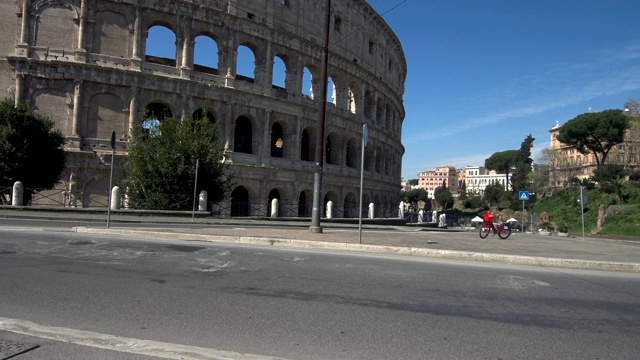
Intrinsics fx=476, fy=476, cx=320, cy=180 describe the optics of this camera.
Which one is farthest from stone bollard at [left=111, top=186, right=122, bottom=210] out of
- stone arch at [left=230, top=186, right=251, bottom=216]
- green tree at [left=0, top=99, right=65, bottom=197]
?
stone arch at [left=230, top=186, right=251, bottom=216]

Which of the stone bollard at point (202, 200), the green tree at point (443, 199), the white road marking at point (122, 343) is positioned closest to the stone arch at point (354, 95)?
the stone bollard at point (202, 200)

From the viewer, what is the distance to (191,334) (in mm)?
4758

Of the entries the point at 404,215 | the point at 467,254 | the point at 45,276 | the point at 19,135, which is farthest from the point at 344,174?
the point at 45,276

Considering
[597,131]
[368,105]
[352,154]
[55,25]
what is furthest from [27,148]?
[597,131]

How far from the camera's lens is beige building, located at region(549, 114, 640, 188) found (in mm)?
71750

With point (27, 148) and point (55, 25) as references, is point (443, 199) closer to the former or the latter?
point (55, 25)

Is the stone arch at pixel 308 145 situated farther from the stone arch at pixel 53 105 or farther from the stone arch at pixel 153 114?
the stone arch at pixel 53 105

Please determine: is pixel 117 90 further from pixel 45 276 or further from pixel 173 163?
pixel 45 276

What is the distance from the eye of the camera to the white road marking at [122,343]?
412 centimetres

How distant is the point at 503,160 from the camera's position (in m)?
140

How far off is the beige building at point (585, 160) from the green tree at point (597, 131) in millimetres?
1507

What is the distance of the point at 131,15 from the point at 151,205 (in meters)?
14.9

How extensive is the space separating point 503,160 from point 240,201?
393ft

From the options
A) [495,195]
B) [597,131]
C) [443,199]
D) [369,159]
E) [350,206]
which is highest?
[597,131]
